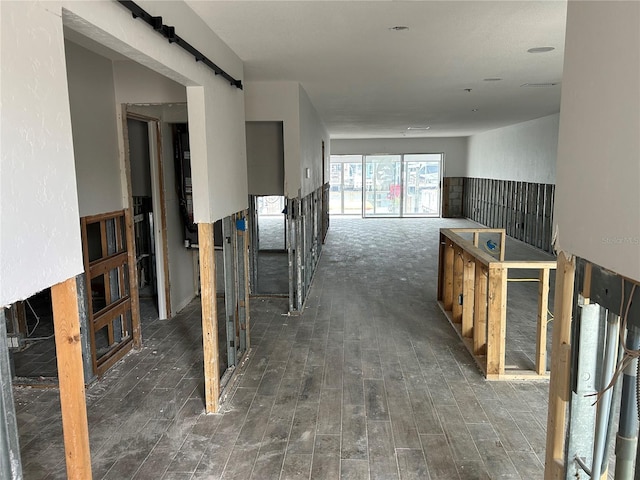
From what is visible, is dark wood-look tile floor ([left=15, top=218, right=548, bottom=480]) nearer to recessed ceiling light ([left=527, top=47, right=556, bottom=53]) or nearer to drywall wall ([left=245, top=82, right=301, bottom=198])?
drywall wall ([left=245, top=82, right=301, bottom=198])

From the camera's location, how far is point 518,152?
37.0 ft

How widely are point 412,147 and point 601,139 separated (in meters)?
14.7

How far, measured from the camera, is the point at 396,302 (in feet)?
20.4

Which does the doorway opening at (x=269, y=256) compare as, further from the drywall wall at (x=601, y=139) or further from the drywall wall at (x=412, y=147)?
the drywall wall at (x=601, y=139)

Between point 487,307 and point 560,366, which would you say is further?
point 487,307

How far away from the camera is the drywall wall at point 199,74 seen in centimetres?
194

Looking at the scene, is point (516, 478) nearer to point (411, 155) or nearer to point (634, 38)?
point (634, 38)

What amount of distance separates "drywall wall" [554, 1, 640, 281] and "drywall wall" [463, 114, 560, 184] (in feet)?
26.3

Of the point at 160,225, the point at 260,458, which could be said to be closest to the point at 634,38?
the point at 260,458

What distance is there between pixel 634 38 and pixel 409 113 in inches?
299

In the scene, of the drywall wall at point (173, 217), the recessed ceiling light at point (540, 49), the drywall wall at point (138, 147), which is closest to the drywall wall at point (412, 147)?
the drywall wall at point (138, 147)

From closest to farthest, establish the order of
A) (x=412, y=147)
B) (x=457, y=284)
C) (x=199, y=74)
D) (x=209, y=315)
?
(x=199, y=74) < (x=209, y=315) < (x=457, y=284) < (x=412, y=147)

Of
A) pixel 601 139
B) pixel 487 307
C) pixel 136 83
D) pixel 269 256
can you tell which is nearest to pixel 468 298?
pixel 487 307

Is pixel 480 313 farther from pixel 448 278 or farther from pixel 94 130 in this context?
pixel 94 130
